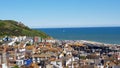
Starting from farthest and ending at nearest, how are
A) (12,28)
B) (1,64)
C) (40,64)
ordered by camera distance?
1. (12,28)
2. (40,64)
3. (1,64)

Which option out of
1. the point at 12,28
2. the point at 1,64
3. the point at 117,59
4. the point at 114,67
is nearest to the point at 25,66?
the point at 1,64

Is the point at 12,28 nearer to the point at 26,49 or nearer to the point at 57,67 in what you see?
the point at 26,49

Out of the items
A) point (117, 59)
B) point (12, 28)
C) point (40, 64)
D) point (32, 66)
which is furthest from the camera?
point (12, 28)

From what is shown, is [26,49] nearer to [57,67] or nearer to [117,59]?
[117,59]

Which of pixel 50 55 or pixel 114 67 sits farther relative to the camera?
pixel 50 55

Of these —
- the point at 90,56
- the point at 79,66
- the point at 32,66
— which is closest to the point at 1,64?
the point at 32,66

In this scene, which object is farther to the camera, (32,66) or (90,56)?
(90,56)

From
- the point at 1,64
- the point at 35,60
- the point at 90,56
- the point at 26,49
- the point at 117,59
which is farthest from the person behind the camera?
the point at 26,49

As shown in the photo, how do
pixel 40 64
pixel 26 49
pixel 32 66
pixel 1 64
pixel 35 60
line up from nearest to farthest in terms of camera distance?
pixel 1 64 → pixel 32 66 → pixel 40 64 → pixel 35 60 → pixel 26 49
